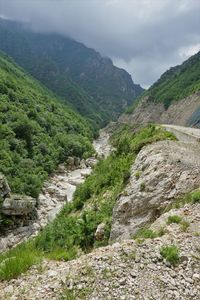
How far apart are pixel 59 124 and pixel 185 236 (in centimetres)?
7046

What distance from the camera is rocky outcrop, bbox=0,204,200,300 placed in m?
8.87

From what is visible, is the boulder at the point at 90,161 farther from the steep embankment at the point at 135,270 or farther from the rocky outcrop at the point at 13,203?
the steep embankment at the point at 135,270

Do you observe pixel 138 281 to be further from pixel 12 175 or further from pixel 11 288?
pixel 12 175

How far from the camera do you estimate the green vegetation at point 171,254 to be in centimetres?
986

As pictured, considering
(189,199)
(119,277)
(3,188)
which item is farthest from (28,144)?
(119,277)

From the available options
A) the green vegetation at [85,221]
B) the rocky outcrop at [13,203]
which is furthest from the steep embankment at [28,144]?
the green vegetation at [85,221]

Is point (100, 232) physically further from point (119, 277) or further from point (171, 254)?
point (119, 277)

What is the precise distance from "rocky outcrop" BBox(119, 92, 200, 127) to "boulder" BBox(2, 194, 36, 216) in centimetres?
4119

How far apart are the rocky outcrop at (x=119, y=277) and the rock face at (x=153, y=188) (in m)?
4.87

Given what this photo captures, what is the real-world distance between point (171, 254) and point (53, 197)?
33622 mm

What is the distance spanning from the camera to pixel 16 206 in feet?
113

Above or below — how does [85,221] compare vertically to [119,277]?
below

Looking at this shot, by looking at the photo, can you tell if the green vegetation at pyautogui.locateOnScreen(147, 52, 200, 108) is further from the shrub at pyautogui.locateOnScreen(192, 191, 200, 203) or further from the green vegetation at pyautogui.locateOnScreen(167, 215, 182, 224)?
the green vegetation at pyautogui.locateOnScreen(167, 215, 182, 224)

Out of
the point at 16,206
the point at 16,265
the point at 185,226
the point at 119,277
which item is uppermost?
the point at 16,265
